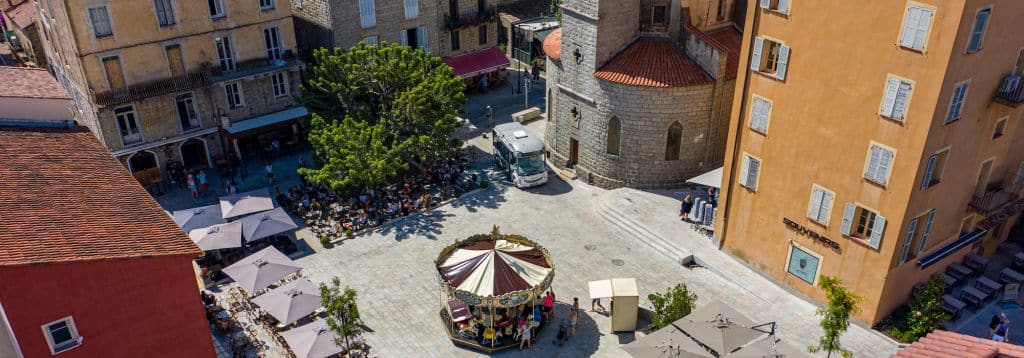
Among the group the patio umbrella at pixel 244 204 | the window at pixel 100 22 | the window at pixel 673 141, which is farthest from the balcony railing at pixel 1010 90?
the window at pixel 100 22

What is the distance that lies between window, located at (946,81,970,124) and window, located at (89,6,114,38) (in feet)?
125

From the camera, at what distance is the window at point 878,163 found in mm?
26344

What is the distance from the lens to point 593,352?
29125 mm

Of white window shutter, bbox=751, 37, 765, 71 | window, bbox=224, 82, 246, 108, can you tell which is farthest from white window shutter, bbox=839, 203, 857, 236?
window, bbox=224, 82, 246, 108

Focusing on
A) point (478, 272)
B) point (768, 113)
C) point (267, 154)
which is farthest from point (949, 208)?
point (267, 154)

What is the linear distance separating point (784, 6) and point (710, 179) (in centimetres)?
1068

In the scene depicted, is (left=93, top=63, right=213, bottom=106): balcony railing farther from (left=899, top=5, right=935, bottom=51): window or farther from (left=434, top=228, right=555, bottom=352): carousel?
(left=899, top=5, right=935, bottom=51): window

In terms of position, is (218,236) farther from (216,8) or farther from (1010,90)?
(1010,90)

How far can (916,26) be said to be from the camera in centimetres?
2406

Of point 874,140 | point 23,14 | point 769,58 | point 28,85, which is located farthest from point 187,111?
point 874,140

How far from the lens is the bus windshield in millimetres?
40719

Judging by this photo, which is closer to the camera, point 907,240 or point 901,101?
point 901,101

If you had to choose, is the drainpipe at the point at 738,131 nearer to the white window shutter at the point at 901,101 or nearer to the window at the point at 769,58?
the window at the point at 769,58

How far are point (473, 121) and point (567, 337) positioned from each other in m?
23.5
